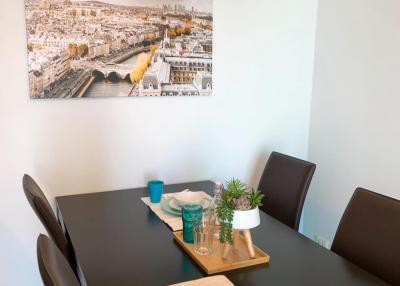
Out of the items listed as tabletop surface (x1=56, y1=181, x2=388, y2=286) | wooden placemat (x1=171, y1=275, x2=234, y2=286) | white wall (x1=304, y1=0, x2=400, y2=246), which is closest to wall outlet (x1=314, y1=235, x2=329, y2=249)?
Answer: white wall (x1=304, y1=0, x2=400, y2=246)

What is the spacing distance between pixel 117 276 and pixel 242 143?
1.46 metres

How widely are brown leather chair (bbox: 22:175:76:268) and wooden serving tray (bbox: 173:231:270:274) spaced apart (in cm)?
49

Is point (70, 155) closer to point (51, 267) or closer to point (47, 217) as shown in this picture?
point (47, 217)

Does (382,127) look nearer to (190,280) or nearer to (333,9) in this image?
(333,9)

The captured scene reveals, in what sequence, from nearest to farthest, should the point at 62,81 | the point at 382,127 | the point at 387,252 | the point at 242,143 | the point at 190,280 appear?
the point at 190,280
the point at 387,252
the point at 62,81
the point at 382,127
the point at 242,143

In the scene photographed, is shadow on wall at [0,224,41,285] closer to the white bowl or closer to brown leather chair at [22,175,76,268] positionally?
brown leather chair at [22,175,76,268]

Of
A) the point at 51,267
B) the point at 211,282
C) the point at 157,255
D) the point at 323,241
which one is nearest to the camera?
the point at 51,267

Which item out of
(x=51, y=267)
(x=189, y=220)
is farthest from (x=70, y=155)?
(x=51, y=267)

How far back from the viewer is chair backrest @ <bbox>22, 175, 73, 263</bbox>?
5.12 ft

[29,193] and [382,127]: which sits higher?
[382,127]

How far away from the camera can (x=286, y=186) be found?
222cm

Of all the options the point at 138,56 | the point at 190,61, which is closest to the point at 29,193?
the point at 138,56

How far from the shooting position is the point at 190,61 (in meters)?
2.38

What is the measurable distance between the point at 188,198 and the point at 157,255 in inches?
23.8
